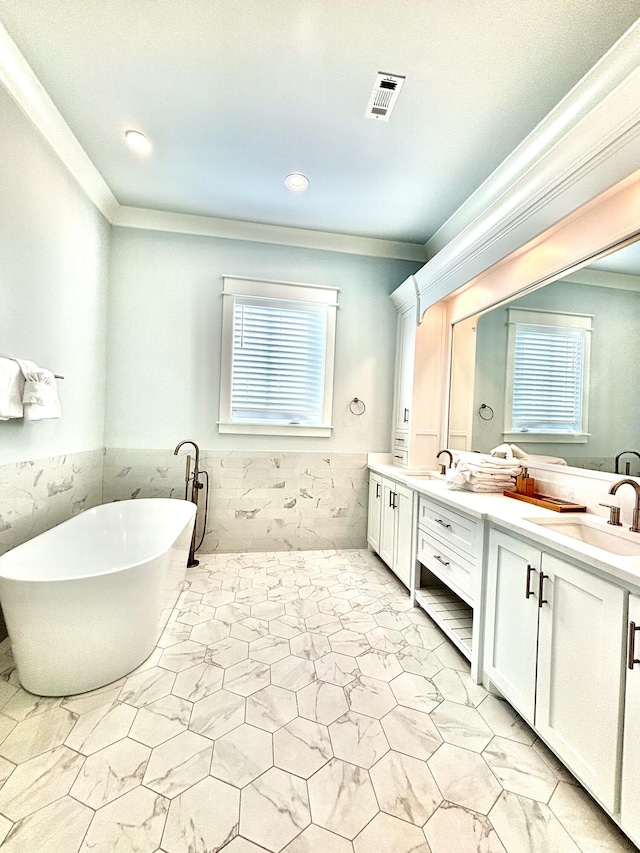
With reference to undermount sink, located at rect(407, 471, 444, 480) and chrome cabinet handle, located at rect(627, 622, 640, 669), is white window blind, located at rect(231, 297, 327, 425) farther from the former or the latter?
chrome cabinet handle, located at rect(627, 622, 640, 669)

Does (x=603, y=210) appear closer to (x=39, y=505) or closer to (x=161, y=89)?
(x=161, y=89)

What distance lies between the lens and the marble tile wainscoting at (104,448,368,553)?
3203mm

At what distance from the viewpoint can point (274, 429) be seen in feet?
11.0

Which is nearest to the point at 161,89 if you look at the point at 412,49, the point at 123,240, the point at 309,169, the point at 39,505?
the point at 309,169

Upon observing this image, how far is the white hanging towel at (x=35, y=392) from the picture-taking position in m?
1.94

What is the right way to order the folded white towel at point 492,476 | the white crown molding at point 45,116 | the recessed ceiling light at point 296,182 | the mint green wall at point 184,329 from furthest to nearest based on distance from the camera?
the mint green wall at point 184,329
the recessed ceiling light at point 296,182
the folded white towel at point 492,476
the white crown molding at point 45,116

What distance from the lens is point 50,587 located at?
4.86ft

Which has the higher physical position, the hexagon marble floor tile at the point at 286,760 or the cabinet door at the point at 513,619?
the cabinet door at the point at 513,619

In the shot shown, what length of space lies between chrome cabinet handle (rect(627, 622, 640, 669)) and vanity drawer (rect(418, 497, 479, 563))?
2.56 feet

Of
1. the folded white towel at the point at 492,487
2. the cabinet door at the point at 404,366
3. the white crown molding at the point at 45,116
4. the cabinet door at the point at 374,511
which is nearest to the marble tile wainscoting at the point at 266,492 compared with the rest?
the cabinet door at the point at 374,511

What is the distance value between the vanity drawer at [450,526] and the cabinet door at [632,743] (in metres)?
0.79

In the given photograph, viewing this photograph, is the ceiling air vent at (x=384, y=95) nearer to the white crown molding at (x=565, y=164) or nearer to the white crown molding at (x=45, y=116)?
the white crown molding at (x=565, y=164)

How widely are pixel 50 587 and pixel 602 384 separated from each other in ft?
8.88

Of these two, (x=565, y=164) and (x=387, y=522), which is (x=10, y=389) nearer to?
(x=387, y=522)
